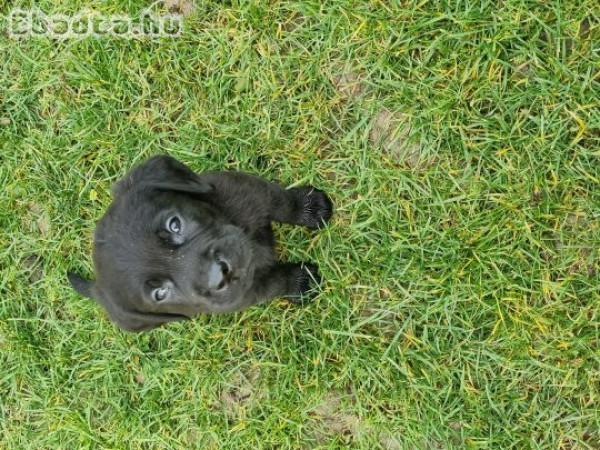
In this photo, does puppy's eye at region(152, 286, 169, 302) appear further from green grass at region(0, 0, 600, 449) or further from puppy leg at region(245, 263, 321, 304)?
green grass at region(0, 0, 600, 449)

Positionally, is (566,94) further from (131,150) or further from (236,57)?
(131,150)

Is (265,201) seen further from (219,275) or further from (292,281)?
(219,275)

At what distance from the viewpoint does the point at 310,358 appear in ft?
11.5

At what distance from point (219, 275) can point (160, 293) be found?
0.42 metres

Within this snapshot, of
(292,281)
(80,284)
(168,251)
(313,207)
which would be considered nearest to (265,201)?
(313,207)

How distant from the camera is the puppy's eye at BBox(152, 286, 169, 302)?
2729 mm

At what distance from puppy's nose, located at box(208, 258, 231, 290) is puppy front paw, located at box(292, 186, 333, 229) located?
3.02 feet

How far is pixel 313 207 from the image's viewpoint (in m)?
3.44

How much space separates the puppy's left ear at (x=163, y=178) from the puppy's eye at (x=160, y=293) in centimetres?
48

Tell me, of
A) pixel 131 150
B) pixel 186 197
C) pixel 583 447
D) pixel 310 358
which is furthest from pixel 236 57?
pixel 583 447

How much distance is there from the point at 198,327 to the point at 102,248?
1143mm

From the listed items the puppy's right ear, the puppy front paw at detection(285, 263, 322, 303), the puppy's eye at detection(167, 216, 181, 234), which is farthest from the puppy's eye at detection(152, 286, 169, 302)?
the puppy's right ear

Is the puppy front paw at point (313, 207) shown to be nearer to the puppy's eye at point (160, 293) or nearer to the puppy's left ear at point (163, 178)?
the puppy's left ear at point (163, 178)

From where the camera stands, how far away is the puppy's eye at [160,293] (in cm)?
273
